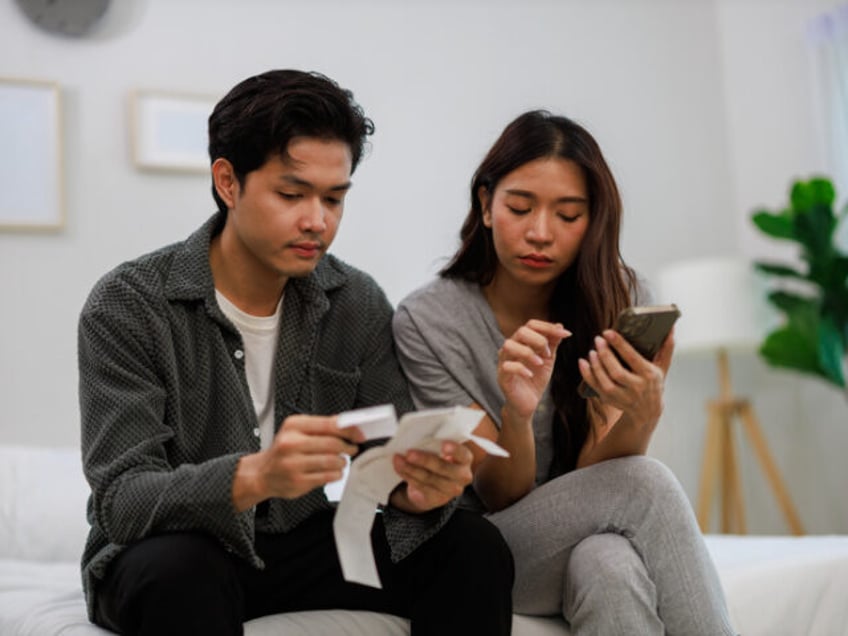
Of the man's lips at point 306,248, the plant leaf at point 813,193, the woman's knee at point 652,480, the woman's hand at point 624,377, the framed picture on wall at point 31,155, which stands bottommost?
the woman's knee at point 652,480

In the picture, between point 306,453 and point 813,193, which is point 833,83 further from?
point 306,453

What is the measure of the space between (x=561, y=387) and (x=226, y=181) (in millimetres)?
687

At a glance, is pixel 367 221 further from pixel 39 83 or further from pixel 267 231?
pixel 267 231

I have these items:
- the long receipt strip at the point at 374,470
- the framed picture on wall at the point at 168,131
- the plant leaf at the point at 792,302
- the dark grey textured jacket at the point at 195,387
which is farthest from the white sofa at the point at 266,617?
the plant leaf at the point at 792,302

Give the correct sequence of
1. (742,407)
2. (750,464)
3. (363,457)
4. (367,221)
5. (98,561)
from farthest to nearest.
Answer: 1. (750,464)
2. (742,407)
3. (367,221)
4. (98,561)
5. (363,457)

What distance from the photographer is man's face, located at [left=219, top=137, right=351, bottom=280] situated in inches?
59.4

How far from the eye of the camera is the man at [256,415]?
4.13 feet

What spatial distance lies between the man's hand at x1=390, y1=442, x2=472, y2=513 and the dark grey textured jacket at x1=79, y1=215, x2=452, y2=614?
0.07 metres

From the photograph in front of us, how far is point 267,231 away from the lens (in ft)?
4.99

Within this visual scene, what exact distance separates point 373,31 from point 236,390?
2.15 meters

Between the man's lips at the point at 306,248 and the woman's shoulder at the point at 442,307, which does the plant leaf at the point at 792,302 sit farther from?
the man's lips at the point at 306,248

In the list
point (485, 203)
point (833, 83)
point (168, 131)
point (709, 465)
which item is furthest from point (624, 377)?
point (833, 83)

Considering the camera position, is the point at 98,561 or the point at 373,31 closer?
the point at 98,561

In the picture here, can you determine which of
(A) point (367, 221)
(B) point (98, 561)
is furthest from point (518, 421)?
(A) point (367, 221)
